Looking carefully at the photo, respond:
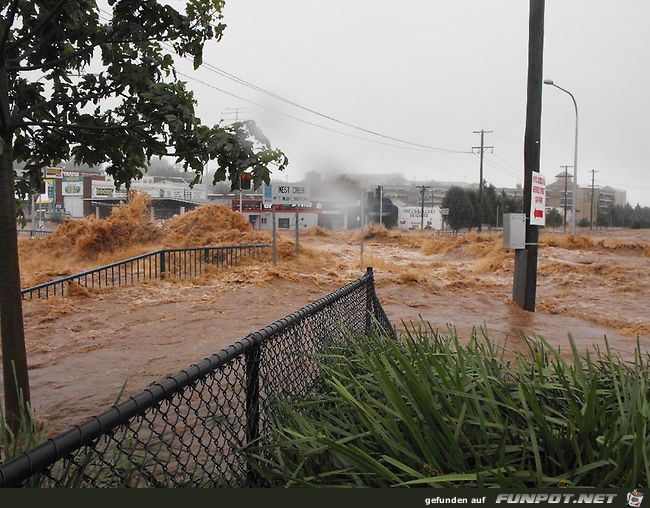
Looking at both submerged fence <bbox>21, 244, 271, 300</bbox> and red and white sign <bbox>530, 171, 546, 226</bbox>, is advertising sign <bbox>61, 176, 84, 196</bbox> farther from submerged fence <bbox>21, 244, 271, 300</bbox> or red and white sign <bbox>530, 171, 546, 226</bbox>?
red and white sign <bbox>530, 171, 546, 226</bbox>

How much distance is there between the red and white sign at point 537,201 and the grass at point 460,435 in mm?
7651

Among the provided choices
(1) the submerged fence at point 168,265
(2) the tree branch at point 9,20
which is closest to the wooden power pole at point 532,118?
(2) the tree branch at point 9,20

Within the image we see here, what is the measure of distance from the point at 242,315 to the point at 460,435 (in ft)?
28.2

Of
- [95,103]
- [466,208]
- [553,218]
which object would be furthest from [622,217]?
[95,103]

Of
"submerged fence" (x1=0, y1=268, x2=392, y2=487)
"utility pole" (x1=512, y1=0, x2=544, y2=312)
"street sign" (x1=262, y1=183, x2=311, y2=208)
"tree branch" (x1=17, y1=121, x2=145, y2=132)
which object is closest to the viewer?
"submerged fence" (x1=0, y1=268, x2=392, y2=487)

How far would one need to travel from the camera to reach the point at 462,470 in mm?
1979

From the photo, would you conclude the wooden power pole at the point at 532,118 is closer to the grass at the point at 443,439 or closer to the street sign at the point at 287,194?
the grass at the point at 443,439

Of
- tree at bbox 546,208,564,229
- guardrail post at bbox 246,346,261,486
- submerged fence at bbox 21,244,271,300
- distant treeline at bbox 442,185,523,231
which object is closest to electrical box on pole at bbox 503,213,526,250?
guardrail post at bbox 246,346,261,486

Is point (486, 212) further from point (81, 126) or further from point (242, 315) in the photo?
point (81, 126)

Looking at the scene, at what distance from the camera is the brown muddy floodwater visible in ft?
21.2

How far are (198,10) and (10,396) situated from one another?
2.97 meters

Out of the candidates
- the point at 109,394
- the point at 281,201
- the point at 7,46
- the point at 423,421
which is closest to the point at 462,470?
the point at 423,421

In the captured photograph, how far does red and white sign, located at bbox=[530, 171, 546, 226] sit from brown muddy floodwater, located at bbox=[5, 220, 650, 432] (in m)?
1.70

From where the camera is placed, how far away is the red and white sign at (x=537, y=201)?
984 cm
